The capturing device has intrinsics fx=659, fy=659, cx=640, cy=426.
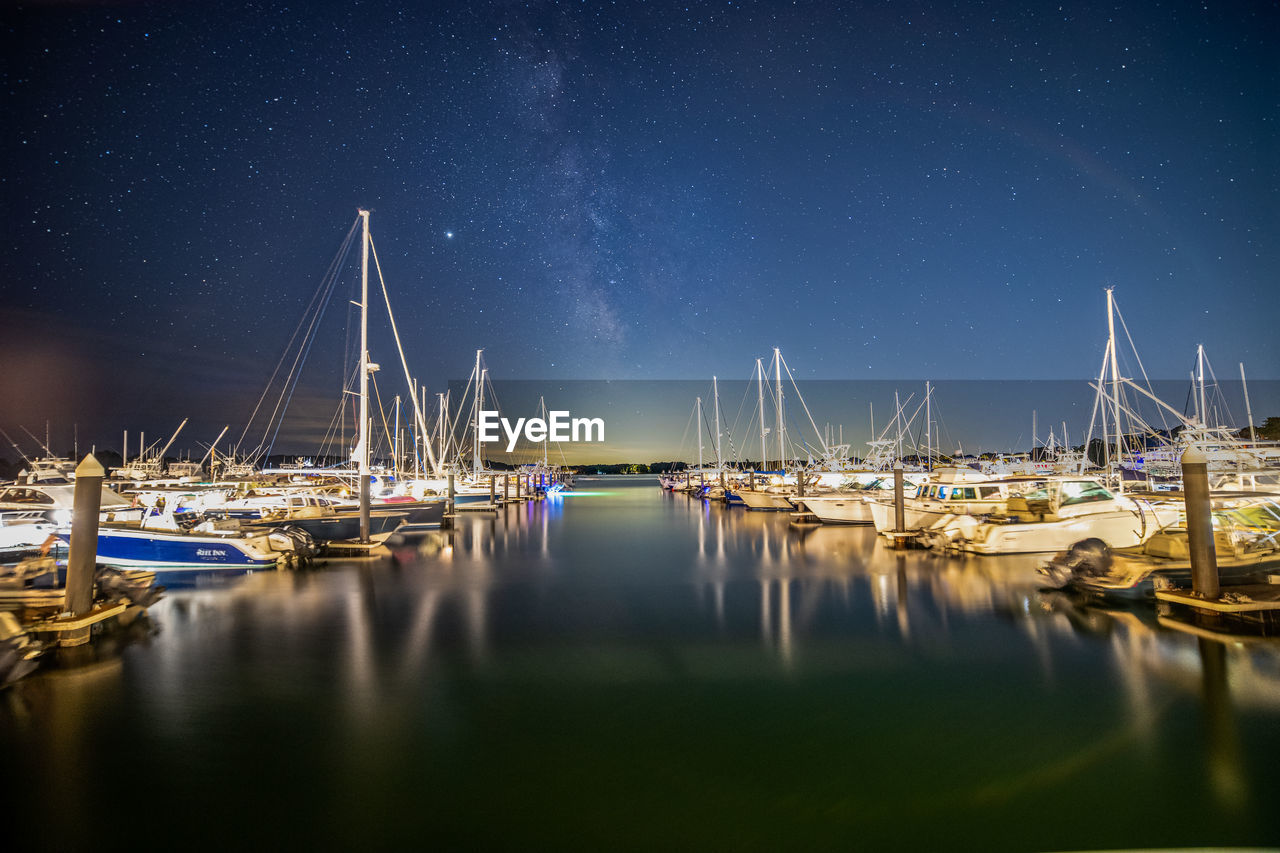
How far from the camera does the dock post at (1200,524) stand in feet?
39.1

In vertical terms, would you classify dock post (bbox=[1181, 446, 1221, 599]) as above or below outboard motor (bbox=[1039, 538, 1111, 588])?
above

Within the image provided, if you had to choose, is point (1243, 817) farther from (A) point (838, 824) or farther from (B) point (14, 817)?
(B) point (14, 817)

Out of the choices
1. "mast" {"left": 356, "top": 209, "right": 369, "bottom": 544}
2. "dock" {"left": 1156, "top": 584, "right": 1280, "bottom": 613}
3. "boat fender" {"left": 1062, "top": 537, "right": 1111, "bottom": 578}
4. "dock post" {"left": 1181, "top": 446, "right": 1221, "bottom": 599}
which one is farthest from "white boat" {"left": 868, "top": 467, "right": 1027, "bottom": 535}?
"mast" {"left": 356, "top": 209, "right": 369, "bottom": 544}

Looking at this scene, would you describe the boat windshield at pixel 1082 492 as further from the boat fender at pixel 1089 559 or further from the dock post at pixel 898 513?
the boat fender at pixel 1089 559

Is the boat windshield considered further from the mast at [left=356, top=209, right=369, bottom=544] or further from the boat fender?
the mast at [left=356, top=209, right=369, bottom=544]

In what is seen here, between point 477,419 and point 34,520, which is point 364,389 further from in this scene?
point 477,419

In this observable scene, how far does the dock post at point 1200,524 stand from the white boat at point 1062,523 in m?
7.69

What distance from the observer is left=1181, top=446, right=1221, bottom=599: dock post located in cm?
1192

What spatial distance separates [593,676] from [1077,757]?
6723mm

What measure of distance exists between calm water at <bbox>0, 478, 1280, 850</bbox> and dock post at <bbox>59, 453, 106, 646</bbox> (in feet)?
3.93

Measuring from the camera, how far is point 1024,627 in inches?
525

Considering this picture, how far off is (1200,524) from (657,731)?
1063 cm

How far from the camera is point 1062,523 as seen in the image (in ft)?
68.9

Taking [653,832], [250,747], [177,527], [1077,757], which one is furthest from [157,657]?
[1077,757]
